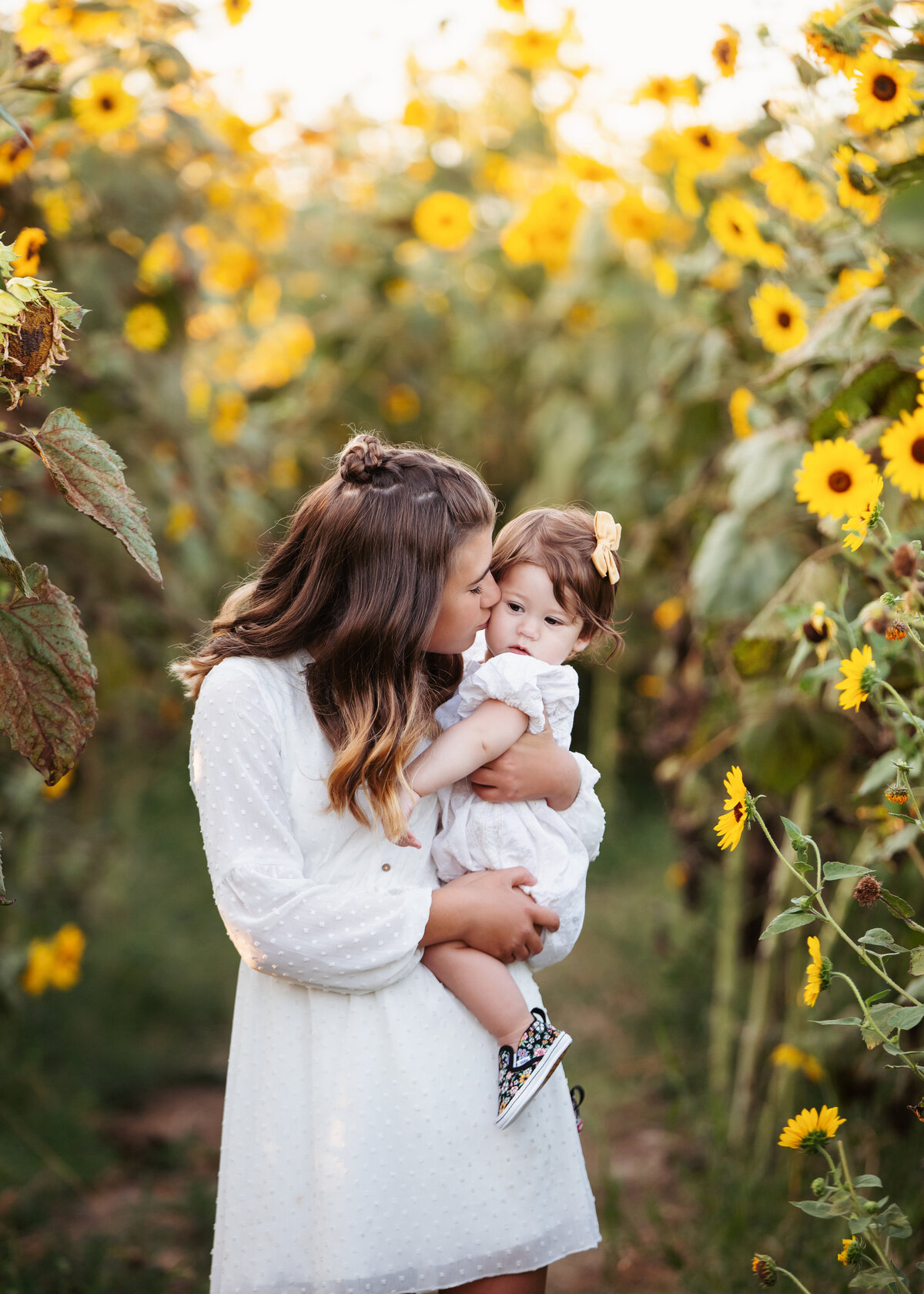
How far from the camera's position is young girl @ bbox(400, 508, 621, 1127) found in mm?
1402

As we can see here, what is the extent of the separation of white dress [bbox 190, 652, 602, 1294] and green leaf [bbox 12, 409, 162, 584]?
0.28 metres

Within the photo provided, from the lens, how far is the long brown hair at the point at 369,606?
1.38 metres

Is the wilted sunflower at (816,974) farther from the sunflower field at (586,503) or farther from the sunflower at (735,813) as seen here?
the sunflower at (735,813)

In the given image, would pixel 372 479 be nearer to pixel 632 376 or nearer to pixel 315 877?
pixel 315 877

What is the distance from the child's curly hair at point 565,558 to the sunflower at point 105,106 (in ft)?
4.10

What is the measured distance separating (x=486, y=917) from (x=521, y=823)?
138 millimetres

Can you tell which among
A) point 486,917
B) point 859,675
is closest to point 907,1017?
point 859,675

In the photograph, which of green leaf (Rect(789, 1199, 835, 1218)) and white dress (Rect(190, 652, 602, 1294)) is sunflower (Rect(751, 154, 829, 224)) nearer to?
white dress (Rect(190, 652, 602, 1294))

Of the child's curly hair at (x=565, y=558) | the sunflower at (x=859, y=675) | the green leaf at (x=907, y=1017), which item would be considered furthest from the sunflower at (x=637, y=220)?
the green leaf at (x=907, y=1017)

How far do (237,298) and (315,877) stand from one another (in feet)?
10.9

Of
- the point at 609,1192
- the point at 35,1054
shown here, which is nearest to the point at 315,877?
the point at 609,1192

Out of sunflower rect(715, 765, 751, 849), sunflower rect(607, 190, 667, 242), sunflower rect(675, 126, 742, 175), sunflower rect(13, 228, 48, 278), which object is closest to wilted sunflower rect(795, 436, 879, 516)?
sunflower rect(715, 765, 751, 849)

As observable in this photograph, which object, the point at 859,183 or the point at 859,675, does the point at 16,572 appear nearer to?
the point at 859,675

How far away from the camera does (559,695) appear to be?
1.49 metres
